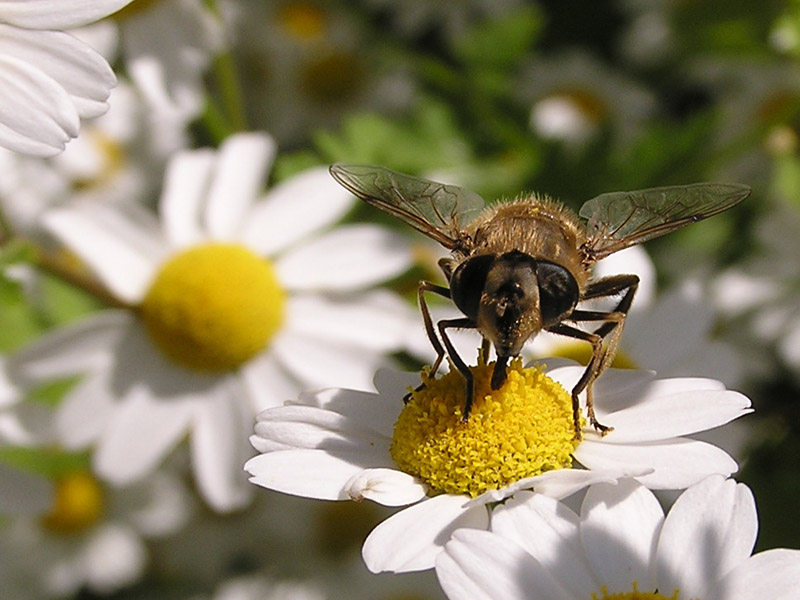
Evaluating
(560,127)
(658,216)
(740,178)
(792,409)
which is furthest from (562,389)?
(560,127)

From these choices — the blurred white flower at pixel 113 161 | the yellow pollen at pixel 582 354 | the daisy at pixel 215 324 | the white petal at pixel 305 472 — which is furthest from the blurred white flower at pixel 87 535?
the white petal at pixel 305 472

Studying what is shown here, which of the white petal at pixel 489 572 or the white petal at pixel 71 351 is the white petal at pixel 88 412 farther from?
the white petal at pixel 489 572

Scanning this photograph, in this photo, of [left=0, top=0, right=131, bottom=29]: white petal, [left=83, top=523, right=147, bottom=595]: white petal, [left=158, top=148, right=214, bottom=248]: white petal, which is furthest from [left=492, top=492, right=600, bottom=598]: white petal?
[left=83, top=523, right=147, bottom=595]: white petal

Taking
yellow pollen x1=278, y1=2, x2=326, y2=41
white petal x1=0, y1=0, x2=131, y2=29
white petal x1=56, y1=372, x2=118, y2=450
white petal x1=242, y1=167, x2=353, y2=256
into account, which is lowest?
white petal x1=56, y1=372, x2=118, y2=450

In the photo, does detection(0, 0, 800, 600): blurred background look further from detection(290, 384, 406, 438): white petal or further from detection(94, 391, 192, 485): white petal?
detection(290, 384, 406, 438): white petal

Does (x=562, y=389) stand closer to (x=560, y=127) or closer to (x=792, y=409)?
(x=792, y=409)

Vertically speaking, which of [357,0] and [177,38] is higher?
[357,0]

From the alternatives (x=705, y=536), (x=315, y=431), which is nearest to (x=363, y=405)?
(x=315, y=431)
